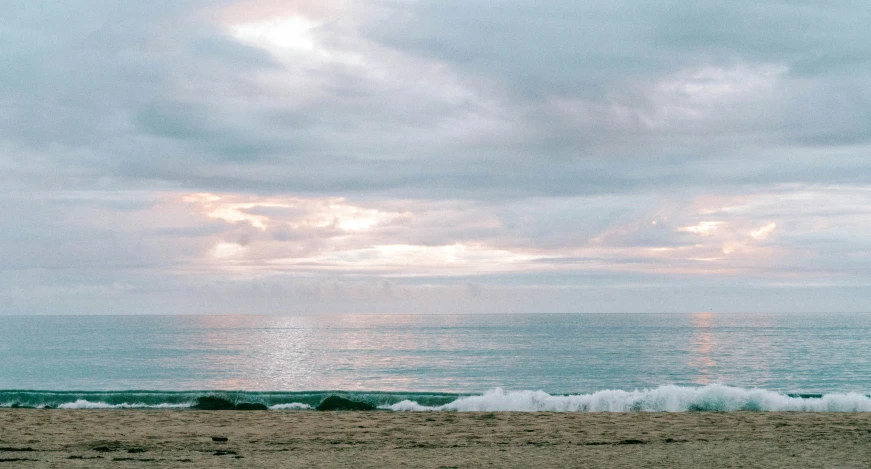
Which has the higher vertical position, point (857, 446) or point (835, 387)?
point (857, 446)

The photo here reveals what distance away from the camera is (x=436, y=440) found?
17.2 metres

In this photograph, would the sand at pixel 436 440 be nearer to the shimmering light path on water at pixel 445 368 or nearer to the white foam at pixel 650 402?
the white foam at pixel 650 402

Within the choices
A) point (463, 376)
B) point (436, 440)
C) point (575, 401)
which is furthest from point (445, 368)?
point (436, 440)

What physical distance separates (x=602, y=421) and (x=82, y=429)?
15.3 m

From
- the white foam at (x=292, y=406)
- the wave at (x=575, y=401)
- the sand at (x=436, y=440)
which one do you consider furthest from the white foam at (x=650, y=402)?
the sand at (x=436, y=440)

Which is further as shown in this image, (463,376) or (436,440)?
(463,376)

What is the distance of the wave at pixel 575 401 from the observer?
28.4 m

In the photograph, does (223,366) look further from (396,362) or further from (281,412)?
(281,412)

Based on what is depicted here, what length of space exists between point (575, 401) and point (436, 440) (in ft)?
46.4

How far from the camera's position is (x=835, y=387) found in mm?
45469

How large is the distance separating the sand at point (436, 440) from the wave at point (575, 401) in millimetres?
6263

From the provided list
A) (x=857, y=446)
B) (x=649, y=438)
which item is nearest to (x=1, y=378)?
(x=649, y=438)

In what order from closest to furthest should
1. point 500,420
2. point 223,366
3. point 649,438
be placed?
point 649,438 < point 500,420 < point 223,366

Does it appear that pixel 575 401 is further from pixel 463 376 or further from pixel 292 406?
pixel 463 376
